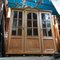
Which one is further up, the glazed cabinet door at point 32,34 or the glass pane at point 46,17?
the glass pane at point 46,17

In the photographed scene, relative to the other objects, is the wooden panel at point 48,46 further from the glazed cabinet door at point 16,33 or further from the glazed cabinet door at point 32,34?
the glazed cabinet door at point 16,33

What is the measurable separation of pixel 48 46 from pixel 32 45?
1.70ft

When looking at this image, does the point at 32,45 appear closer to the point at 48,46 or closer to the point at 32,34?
the point at 32,34

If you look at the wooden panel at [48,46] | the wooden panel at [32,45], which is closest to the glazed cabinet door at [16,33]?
the wooden panel at [32,45]

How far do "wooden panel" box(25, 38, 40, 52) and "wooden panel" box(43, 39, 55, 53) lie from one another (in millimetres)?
225

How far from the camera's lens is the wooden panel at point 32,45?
13.5 feet

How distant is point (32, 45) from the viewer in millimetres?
4145

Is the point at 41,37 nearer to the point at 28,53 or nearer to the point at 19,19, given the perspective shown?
the point at 28,53

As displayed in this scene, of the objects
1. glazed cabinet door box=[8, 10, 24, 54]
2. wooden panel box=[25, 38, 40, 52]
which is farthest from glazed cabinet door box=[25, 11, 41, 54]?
glazed cabinet door box=[8, 10, 24, 54]

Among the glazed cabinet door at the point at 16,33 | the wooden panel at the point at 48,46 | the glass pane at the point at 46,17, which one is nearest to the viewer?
the glazed cabinet door at the point at 16,33

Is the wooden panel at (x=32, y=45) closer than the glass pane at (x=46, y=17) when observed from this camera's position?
Yes

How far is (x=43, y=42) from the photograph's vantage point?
4215mm

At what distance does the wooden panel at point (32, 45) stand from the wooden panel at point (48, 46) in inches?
8.8

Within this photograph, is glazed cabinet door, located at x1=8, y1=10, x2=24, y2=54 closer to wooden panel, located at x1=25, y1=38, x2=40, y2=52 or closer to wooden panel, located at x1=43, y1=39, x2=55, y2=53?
wooden panel, located at x1=25, y1=38, x2=40, y2=52
